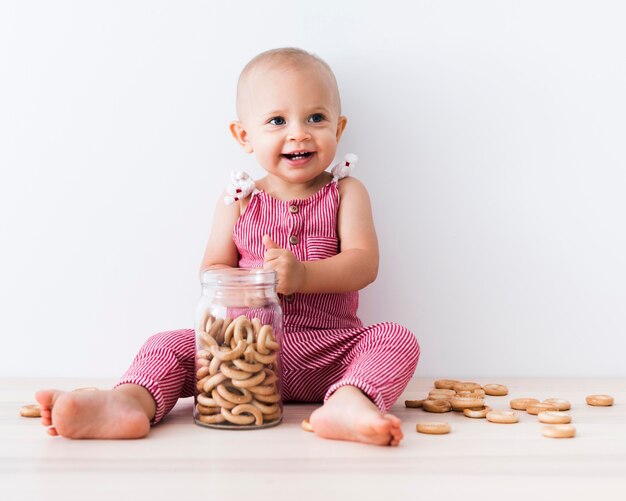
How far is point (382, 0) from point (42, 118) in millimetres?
720

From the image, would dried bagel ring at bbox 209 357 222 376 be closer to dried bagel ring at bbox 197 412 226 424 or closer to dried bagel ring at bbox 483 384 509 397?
dried bagel ring at bbox 197 412 226 424

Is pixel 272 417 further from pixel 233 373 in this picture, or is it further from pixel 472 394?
pixel 472 394

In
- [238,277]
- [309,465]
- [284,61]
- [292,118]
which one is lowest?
[309,465]

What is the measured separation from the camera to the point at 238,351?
1.17 metres

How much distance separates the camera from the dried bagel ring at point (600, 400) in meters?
1.39

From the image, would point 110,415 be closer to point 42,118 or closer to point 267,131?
point 267,131

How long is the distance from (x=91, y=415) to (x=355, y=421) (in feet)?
1.15

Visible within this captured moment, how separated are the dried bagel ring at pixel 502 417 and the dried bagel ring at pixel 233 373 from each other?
1.23 ft

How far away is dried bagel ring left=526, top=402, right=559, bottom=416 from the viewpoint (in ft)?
4.31

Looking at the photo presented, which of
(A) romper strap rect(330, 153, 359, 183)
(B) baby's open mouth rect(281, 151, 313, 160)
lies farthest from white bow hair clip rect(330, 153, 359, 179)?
(B) baby's open mouth rect(281, 151, 313, 160)

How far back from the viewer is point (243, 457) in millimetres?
1034

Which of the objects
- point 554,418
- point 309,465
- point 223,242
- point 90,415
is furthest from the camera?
point 223,242

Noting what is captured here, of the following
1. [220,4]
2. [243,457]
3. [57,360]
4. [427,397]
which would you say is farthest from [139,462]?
[220,4]

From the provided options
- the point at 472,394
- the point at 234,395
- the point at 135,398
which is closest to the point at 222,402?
the point at 234,395
